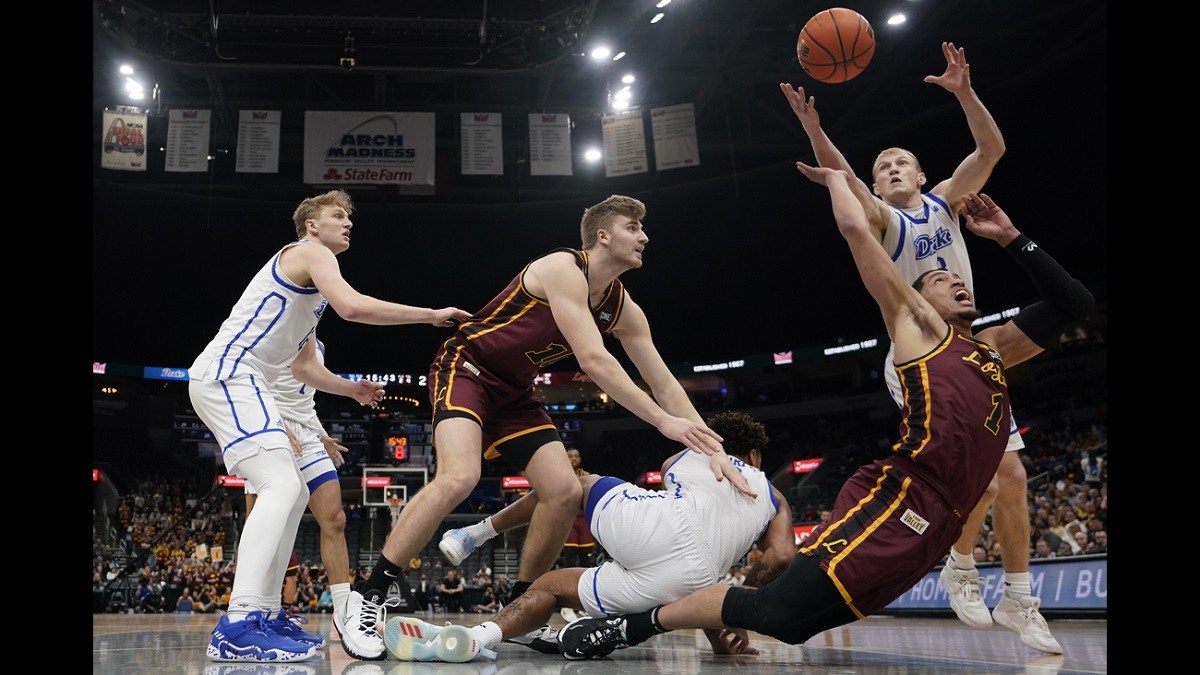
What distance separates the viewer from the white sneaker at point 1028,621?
450 cm

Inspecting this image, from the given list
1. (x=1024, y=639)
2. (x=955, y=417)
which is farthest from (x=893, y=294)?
(x=1024, y=639)

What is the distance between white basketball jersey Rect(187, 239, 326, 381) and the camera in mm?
4430

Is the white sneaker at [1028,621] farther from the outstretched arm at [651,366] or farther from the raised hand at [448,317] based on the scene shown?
the raised hand at [448,317]

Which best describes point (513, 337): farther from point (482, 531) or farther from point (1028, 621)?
point (1028, 621)

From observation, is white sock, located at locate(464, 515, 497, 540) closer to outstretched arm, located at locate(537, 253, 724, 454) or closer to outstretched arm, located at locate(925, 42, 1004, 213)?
outstretched arm, located at locate(537, 253, 724, 454)

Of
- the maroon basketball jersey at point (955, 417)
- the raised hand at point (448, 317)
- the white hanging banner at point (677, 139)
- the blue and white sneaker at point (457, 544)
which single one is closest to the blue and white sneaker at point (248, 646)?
the blue and white sneaker at point (457, 544)

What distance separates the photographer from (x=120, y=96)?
58.3ft

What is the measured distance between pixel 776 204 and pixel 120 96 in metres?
15.9

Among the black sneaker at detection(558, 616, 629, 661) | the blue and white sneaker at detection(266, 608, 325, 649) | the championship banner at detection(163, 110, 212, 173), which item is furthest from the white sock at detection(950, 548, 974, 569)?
the championship banner at detection(163, 110, 212, 173)

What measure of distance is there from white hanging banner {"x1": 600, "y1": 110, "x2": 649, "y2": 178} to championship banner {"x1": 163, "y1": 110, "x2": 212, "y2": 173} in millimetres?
7213

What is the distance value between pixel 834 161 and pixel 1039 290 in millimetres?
1353

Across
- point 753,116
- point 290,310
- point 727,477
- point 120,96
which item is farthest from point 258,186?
point 727,477

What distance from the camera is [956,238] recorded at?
5.18 m

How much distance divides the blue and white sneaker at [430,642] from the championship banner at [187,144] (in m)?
14.1
